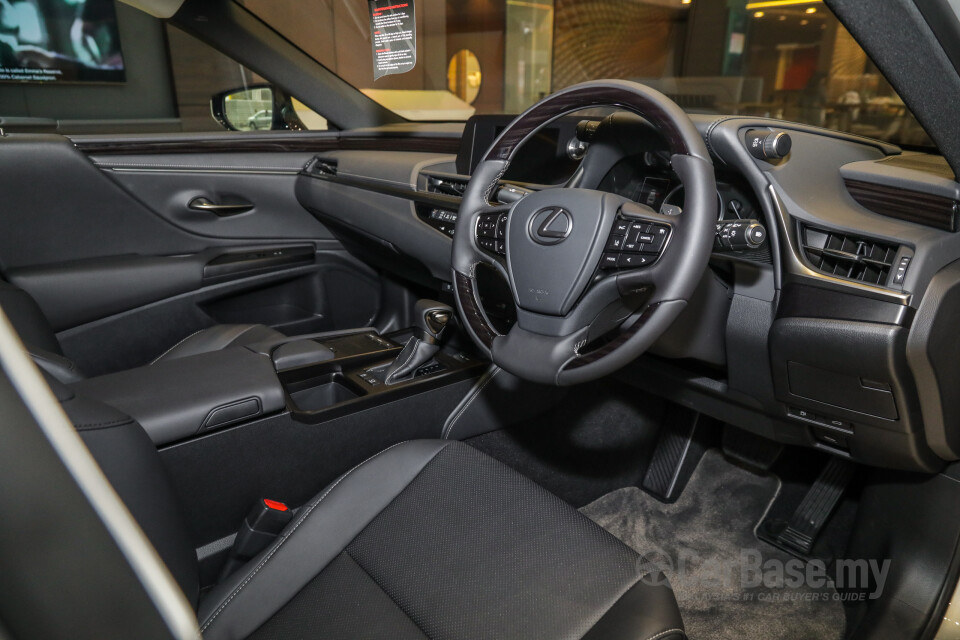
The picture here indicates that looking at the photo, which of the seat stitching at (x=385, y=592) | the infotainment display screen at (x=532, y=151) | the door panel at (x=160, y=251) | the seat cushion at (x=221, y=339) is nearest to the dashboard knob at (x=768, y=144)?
the infotainment display screen at (x=532, y=151)

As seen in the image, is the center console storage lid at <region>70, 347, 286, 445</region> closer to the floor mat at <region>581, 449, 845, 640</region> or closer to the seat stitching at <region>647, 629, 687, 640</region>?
the seat stitching at <region>647, 629, 687, 640</region>

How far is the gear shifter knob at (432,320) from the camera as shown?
1631 millimetres

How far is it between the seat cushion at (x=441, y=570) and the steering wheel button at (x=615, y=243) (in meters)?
0.43

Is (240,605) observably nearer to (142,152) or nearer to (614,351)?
(614,351)

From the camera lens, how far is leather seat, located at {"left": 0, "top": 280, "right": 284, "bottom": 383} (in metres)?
1.26

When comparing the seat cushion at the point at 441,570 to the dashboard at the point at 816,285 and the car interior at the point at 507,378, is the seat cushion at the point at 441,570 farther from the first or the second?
the dashboard at the point at 816,285

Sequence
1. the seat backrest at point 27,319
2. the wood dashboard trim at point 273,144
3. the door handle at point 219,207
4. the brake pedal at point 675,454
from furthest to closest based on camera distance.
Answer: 1. the door handle at point 219,207
2. the wood dashboard trim at point 273,144
3. the brake pedal at point 675,454
4. the seat backrest at point 27,319

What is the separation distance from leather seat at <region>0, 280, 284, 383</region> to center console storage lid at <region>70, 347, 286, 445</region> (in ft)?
0.22

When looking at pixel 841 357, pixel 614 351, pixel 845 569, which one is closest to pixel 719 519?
pixel 845 569

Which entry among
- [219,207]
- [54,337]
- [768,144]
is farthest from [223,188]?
[768,144]

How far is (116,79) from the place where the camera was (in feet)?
10.3

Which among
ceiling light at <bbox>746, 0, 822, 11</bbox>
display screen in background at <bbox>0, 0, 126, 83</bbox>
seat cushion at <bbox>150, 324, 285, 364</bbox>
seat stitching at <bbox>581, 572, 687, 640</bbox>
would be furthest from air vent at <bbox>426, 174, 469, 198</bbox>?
display screen in background at <bbox>0, 0, 126, 83</bbox>

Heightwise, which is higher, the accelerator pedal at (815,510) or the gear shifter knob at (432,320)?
the gear shifter knob at (432,320)

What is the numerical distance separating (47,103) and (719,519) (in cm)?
279
